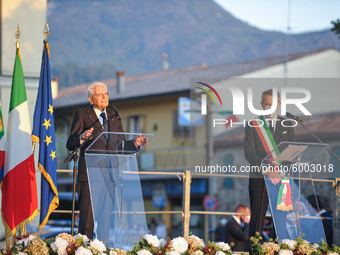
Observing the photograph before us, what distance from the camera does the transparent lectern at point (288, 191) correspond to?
5176 millimetres

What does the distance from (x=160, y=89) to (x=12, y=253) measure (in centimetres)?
2349

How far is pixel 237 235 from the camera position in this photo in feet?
26.3

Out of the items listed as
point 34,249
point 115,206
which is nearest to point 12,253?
point 34,249

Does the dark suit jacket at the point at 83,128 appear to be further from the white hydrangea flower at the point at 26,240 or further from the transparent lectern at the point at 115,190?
the white hydrangea flower at the point at 26,240

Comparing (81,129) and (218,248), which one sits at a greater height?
(81,129)

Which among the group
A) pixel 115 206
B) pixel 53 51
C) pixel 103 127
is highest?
pixel 53 51

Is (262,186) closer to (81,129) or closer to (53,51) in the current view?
(81,129)

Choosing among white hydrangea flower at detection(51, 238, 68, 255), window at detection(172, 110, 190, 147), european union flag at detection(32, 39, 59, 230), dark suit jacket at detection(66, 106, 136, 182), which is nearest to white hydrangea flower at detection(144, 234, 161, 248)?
white hydrangea flower at detection(51, 238, 68, 255)

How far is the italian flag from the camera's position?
585 cm

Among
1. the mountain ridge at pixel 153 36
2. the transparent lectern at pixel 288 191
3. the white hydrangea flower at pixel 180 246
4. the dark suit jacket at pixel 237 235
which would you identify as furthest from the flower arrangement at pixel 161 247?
the mountain ridge at pixel 153 36

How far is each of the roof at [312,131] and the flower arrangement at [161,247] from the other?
59.6 feet

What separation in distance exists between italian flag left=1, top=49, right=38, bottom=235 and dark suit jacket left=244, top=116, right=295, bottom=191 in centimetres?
240

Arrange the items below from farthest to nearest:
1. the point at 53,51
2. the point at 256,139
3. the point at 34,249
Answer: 1. the point at 53,51
2. the point at 256,139
3. the point at 34,249

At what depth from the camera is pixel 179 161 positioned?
27250 mm
